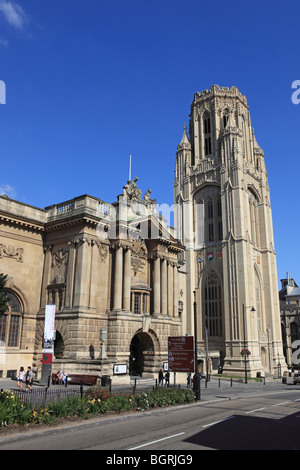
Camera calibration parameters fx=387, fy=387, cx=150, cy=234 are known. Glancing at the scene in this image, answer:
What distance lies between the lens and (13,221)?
34.3 meters

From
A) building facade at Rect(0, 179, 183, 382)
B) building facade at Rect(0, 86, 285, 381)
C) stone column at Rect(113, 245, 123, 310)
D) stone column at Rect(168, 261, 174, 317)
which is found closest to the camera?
building facade at Rect(0, 179, 183, 382)

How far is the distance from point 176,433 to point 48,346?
58.8 feet

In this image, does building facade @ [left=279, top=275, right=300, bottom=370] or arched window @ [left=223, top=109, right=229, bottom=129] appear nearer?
arched window @ [left=223, top=109, right=229, bottom=129]

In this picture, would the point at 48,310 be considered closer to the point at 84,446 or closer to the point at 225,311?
the point at 84,446

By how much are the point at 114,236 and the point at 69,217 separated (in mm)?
4717

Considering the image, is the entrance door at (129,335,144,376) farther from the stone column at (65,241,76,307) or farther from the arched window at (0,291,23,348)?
the arched window at (0,291,23,348)

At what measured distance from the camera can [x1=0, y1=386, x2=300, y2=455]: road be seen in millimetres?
11562

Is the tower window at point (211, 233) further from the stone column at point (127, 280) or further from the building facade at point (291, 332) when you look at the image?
the stone column at point (127, 280)

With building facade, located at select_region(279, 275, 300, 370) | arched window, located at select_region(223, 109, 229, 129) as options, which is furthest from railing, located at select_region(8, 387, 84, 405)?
building facade, located at select_region(279, 275, 300, 370)

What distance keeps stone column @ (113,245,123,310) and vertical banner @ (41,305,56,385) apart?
7223mm

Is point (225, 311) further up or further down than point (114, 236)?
further down

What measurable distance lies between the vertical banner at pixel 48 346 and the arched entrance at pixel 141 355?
11815 millimetres

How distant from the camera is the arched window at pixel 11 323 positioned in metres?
33.0
